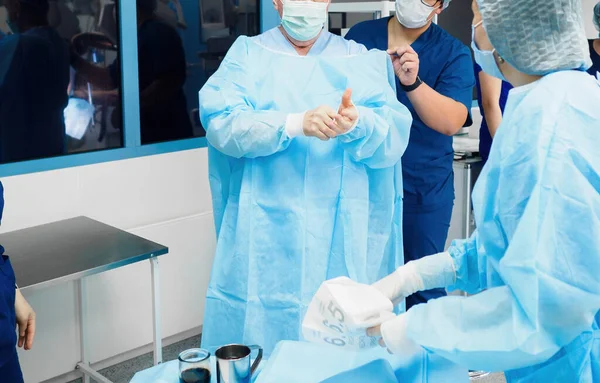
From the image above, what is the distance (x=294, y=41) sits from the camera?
73.7 inches

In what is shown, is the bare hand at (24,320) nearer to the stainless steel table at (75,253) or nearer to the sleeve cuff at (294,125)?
the stainless steel table at (75,253)

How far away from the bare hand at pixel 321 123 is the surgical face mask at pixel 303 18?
0.30 meters

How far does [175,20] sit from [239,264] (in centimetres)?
140

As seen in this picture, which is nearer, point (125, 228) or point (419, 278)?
point (419, 278)

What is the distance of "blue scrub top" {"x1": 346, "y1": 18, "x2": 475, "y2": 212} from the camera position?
2115mm

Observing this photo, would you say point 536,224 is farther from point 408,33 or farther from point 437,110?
point 408,33

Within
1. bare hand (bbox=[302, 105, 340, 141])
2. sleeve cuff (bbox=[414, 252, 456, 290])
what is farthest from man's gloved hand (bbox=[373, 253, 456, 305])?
bare hand (bbox=[302, 105, 340, 141])

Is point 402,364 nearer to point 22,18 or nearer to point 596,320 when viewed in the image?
point 596,320

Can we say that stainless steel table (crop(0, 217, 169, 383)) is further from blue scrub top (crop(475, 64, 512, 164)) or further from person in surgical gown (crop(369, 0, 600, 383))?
blue scrub top (crop(475, 64, 512, 164))

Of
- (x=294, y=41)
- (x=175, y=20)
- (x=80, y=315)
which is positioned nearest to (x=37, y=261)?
(x=80, y=315)

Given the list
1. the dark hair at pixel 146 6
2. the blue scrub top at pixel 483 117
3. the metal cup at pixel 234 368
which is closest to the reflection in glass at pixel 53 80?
the dark hair at pixel 146 6

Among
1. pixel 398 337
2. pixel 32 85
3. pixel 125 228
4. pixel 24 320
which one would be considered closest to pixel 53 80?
pixel 32 85

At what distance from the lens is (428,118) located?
2.03 meters

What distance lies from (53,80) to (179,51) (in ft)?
1.91
